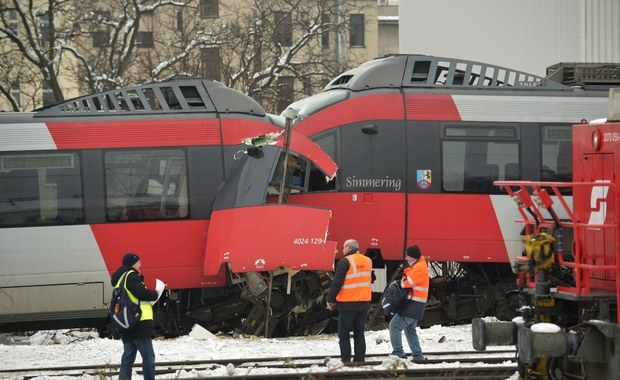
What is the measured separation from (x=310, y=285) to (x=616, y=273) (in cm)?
776

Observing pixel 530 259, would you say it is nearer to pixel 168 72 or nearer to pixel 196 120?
pixel 196 120

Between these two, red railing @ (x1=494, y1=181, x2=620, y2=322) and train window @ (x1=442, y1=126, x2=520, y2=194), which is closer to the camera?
red railing @ (x1=494, y1=181, x2=620, y2=322)

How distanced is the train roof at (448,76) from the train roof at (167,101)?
6.45ft

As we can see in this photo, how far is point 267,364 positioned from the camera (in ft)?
44.2

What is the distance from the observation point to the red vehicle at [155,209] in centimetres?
1596

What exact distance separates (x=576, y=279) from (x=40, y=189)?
29.9ft

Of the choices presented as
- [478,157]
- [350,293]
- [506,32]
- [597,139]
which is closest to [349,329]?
[350,293]

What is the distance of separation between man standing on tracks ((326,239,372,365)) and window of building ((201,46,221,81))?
19.5 m

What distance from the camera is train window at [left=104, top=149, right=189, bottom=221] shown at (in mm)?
16281

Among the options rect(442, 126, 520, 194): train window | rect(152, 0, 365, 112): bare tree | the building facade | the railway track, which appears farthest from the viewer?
rect(152, 0, 365, 112): bare tree

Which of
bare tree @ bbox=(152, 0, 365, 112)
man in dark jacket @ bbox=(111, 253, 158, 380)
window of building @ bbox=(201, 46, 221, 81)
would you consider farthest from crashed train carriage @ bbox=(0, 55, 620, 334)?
window of building @ bbox=(201, 46, 221, 81)

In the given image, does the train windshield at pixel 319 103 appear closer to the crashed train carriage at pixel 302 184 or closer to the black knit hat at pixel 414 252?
the crashed train carriage at pixel 302 184

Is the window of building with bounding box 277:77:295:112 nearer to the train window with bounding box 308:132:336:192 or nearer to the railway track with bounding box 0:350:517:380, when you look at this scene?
the train window with bounding box 308:132:336:192

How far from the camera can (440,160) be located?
17141 mm
